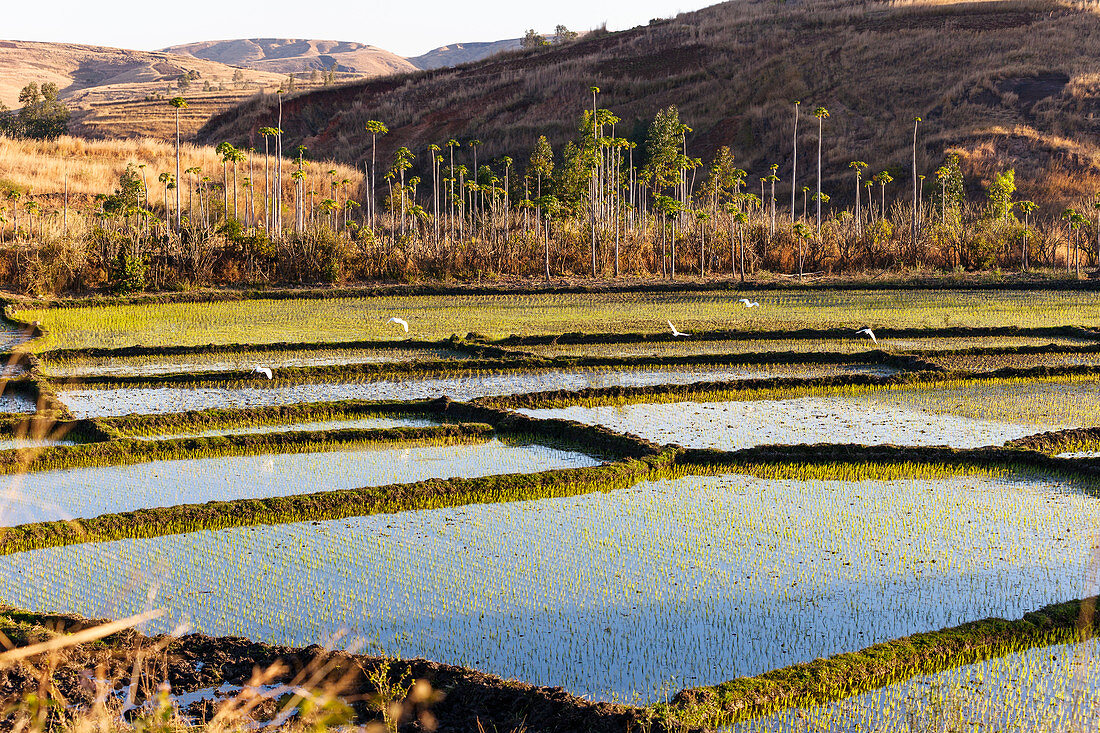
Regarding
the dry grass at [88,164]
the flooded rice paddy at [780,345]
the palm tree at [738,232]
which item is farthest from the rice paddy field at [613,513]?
the dry grass at [88,164]

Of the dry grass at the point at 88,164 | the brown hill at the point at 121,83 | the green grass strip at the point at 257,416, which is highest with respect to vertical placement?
the brown hill at the point at 121,83

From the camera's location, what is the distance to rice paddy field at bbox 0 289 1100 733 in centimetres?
460

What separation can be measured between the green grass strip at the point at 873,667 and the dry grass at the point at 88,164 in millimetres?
37006

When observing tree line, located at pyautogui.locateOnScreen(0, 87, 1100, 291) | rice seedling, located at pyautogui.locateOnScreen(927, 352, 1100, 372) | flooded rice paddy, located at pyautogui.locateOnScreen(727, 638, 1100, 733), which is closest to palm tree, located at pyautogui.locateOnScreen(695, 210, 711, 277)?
tree line, located at pyautogui.locateOnScreen(0, 87, 1100, 291)

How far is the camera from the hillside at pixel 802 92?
141 ft

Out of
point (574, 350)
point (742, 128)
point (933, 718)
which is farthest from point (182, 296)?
point (742, 128)

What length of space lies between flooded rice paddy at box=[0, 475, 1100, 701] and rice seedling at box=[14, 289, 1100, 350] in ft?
30.1

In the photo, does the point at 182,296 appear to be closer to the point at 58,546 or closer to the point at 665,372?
the point at 665,372

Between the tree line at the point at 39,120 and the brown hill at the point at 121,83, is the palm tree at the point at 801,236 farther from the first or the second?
the brown hill at the point at 121,83

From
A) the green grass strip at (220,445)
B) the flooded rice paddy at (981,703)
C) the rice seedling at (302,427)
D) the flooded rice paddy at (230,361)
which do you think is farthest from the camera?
the flooded rice paddy at (230,361)

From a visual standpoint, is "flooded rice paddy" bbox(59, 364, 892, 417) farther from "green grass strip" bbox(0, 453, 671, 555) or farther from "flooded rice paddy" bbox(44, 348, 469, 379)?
"green grass strip" bbox(0, 453, 671, 555)

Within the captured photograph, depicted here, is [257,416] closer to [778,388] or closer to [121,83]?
[778,388]

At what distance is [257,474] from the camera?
8375mm

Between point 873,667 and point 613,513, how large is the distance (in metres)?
2.86
